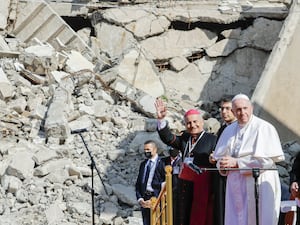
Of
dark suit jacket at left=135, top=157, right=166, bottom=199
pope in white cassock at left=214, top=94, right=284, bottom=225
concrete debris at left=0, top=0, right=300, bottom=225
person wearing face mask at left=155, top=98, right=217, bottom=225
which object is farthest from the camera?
concrete debris at left=0, top=0, right=300, bottom=225

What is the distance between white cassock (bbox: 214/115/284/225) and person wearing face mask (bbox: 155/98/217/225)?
17.9 inches

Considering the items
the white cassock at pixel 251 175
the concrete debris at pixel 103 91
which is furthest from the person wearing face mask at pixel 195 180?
the concrete debris at pixel 103 91

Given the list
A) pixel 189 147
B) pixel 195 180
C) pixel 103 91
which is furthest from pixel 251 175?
pixel 103 91

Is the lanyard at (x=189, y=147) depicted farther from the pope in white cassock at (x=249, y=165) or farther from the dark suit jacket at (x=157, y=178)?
the dark suit jacket at (x=157, y=178)

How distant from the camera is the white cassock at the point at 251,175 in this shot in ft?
16.4

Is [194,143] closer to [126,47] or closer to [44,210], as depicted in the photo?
[44,210]

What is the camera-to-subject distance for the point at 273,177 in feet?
16.5

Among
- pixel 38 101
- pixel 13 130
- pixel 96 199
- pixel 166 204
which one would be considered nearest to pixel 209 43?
pixel 38 101

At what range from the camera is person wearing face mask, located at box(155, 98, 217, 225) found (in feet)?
18.5

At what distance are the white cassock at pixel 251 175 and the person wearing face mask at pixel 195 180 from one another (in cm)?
45

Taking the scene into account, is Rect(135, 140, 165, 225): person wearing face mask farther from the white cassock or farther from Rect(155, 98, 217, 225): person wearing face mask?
the white cassock

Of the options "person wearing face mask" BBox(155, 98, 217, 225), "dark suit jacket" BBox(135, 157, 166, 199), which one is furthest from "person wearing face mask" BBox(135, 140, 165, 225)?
"person wearing face mask" BBox(155, 98, 217, 225)

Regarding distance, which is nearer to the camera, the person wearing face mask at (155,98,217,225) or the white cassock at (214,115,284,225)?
the white cassock at (214,115,284,225)

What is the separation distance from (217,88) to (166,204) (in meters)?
7.91
